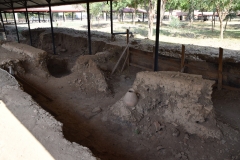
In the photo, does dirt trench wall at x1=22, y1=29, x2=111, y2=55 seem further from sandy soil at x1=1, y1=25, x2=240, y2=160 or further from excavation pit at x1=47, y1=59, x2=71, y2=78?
sandy soil at x1=1, y1=25, x2=240, y2=160

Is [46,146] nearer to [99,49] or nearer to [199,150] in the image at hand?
[199,150]

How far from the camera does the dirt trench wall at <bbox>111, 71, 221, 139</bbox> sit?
4.74m

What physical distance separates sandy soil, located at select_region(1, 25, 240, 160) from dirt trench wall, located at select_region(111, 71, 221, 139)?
148 millimetres

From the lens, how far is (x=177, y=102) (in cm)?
507

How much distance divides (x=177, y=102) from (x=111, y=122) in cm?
194

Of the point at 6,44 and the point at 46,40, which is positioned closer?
the point at 6,44

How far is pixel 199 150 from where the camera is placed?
4539mm

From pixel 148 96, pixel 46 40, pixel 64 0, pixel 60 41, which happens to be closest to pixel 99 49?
pixel 64 0

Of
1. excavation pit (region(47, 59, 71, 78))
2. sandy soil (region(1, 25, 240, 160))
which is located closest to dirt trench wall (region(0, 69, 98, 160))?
sandy soil (region(1, 25, 240, 160))

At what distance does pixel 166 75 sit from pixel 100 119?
2319mm

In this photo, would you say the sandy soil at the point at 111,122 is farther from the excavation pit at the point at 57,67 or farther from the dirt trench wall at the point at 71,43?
the dirt trench wall at the point at 71,43

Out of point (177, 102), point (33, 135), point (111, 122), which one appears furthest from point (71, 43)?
point (33, 135)

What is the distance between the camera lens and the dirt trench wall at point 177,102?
15.6 ft

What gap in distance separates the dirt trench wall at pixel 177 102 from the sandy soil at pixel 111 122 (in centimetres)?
15
